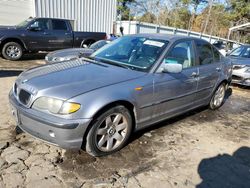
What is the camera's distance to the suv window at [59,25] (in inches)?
446

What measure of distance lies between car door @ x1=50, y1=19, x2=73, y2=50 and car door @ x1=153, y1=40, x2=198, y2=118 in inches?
320

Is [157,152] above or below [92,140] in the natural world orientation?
below

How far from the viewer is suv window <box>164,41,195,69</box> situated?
405cm

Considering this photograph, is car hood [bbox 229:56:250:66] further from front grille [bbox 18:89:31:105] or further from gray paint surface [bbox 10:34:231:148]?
front grille [bbox 18:89:31:105]

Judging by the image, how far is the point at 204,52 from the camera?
16.2ft

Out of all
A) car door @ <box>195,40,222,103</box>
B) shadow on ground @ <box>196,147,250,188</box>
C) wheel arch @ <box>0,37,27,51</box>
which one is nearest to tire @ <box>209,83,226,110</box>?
car door @ <box>195,40,222,103</box>

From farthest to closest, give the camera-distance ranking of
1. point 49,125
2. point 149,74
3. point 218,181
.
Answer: point 149,74 → point 218,181 → point 49,125

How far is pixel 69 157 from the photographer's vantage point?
333 centimetres

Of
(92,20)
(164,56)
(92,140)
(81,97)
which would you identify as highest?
(92,20)

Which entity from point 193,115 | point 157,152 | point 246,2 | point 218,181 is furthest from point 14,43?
point 246,2

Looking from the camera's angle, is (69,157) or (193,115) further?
(193,115)

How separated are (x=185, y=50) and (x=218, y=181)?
2277 mm

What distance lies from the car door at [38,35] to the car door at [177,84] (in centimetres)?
806

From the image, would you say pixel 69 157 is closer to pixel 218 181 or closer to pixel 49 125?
pixel 49 125
